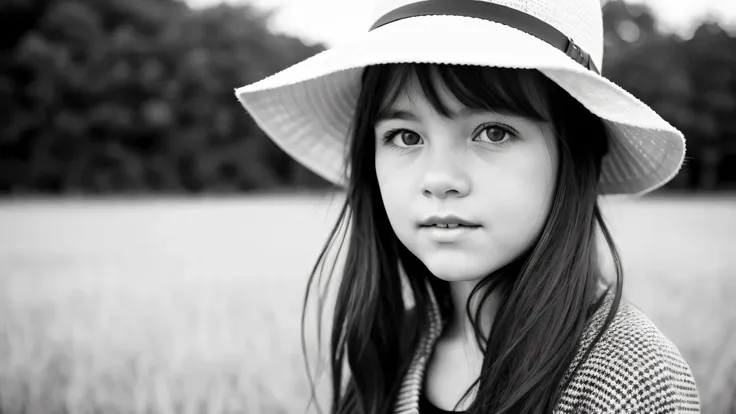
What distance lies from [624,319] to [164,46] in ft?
70.0

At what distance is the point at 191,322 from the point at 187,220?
639 centimetres

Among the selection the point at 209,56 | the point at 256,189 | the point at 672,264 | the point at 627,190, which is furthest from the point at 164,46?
the point at 627,190

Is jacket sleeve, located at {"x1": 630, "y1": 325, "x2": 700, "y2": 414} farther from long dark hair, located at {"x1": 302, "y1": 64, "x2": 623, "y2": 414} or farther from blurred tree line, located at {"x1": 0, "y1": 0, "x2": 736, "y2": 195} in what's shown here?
blurred tree line, located at {"x1": 0, "y1": 0, "x2": 736, "y2": 195}

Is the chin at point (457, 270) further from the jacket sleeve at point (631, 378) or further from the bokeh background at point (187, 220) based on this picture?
the bokeh background at point (187, 220)

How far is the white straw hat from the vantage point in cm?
90

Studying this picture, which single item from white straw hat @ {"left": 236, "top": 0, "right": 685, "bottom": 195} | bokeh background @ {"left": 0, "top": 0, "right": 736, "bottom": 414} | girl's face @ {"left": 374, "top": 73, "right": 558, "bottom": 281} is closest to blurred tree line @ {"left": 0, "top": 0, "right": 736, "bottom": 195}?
bokeh background @ {"left": 0, "top": 0, "right": 736, "bottom": 414}

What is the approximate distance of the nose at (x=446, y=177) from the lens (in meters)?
0.95

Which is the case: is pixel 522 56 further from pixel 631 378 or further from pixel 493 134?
pixel 631 378

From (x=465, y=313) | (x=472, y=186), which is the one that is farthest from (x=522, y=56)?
(x=465, y=313)

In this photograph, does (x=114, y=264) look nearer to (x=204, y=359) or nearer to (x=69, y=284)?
(x=69, y=284)

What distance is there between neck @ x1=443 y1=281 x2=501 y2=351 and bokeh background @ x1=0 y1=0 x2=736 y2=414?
0.50 metres

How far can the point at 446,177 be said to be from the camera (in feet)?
3.13

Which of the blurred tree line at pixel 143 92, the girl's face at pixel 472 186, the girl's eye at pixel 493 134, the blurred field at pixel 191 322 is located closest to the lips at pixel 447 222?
the girl's face at pixel 472 186

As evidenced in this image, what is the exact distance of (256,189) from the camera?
20375 mm
